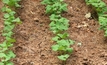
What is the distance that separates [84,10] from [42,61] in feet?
5.90

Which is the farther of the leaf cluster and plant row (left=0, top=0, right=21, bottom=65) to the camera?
the leaf cluster

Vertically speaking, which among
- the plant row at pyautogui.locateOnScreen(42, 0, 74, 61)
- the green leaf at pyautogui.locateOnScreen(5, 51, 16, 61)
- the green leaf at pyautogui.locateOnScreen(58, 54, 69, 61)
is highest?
the plant row at pyautogui.locateOnScreen(42, 0, 74, 61)

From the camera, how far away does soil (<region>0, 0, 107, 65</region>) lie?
14.4 feet

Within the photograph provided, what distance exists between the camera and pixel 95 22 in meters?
5.32

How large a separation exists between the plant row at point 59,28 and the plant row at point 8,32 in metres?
0.62

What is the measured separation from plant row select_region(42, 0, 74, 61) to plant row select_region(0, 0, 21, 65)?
62 centimetres

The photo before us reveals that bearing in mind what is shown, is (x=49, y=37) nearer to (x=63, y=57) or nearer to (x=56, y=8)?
(x=56, y=8)

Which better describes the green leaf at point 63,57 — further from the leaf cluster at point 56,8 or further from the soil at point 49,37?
the leaf cluster at point 56,8

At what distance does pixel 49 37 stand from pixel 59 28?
28 cm

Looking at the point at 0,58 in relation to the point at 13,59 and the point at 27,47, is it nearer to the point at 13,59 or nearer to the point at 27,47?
the point at 13,59

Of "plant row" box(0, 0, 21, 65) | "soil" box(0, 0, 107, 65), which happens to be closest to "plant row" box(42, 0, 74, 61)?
"soil" box(0, 0, 107, 65)

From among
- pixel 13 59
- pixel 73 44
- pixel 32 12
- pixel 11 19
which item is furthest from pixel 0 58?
pixel 32 12

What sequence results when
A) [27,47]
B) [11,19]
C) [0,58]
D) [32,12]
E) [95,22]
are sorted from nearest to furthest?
[0,58]
[27,47]
[11,19]
[95,22]
[32,12]

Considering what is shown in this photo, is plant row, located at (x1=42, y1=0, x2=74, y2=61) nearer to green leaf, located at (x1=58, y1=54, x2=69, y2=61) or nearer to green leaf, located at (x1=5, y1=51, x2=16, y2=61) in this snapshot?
green leaf, located at (x1=58, y1=54, x2=69, y2=61)
